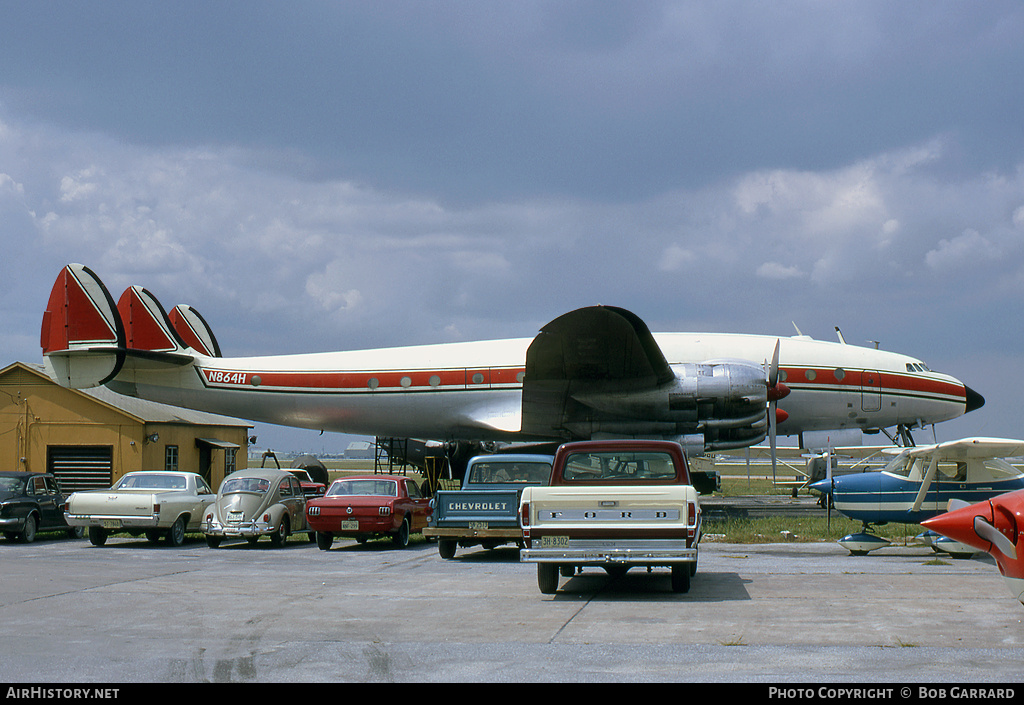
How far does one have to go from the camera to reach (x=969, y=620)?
27.8 ft

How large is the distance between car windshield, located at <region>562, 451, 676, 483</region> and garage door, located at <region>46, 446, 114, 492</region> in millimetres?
19528

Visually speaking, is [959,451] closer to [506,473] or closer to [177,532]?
[506,473]

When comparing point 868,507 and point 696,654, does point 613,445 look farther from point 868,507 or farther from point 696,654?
point 868,507

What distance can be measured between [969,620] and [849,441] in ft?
59.9

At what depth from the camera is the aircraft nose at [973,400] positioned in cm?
2802

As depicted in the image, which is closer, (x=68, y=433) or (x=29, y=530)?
(x=29, y=530)

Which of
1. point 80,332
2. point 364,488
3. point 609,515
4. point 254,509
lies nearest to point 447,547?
point 364,488

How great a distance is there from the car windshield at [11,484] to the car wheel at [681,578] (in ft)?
50.0

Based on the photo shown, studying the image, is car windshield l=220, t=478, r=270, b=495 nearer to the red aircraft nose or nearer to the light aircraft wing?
the light aircraft wing

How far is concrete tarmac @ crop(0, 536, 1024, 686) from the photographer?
6.51 meters

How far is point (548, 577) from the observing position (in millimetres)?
10492

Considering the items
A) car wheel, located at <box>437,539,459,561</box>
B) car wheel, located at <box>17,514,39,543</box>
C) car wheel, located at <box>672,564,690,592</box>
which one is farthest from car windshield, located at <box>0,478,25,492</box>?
car wheel, located at <box>672,564,690,592</box>

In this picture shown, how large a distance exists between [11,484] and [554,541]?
47.4 ft
